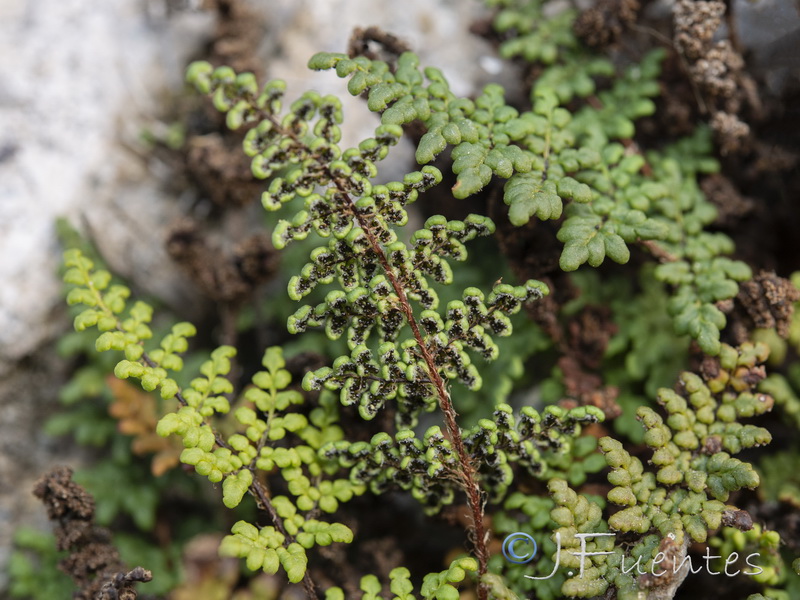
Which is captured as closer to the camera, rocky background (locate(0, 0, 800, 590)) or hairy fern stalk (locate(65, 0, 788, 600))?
hairy fern stalk (locate(65, 0, 788, 600))

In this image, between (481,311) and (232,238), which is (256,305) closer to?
(232,238)

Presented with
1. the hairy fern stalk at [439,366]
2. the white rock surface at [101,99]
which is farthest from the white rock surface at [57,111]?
the hairy fern stalk at [439,366]

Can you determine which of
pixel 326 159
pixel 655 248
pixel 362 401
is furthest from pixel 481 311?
pixel 655 248

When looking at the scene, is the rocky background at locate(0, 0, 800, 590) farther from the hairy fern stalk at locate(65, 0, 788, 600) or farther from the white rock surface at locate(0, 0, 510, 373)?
the hairy fern stalk at locate(65, 0, 788, 600)

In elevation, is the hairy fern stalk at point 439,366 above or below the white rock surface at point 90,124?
below

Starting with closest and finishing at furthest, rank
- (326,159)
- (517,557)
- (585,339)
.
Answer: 1. (326,159)
2. (517,557)
3. (585,339)

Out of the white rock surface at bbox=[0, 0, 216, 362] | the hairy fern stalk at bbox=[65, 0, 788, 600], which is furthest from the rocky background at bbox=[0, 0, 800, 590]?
the hairy fern stalk at bbox=[65, 0, 788, 600]

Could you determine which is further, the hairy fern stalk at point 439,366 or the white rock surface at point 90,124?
the white rock surface at point 90,124

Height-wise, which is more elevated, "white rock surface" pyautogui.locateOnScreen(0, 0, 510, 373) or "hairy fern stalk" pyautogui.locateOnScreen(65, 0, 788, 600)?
"white rock surface" pyautogui.locateOnScreen(0, 0, 510, 373)

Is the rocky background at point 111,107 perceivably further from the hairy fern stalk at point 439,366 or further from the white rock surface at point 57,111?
the hairy fern stalk at point 439,366
